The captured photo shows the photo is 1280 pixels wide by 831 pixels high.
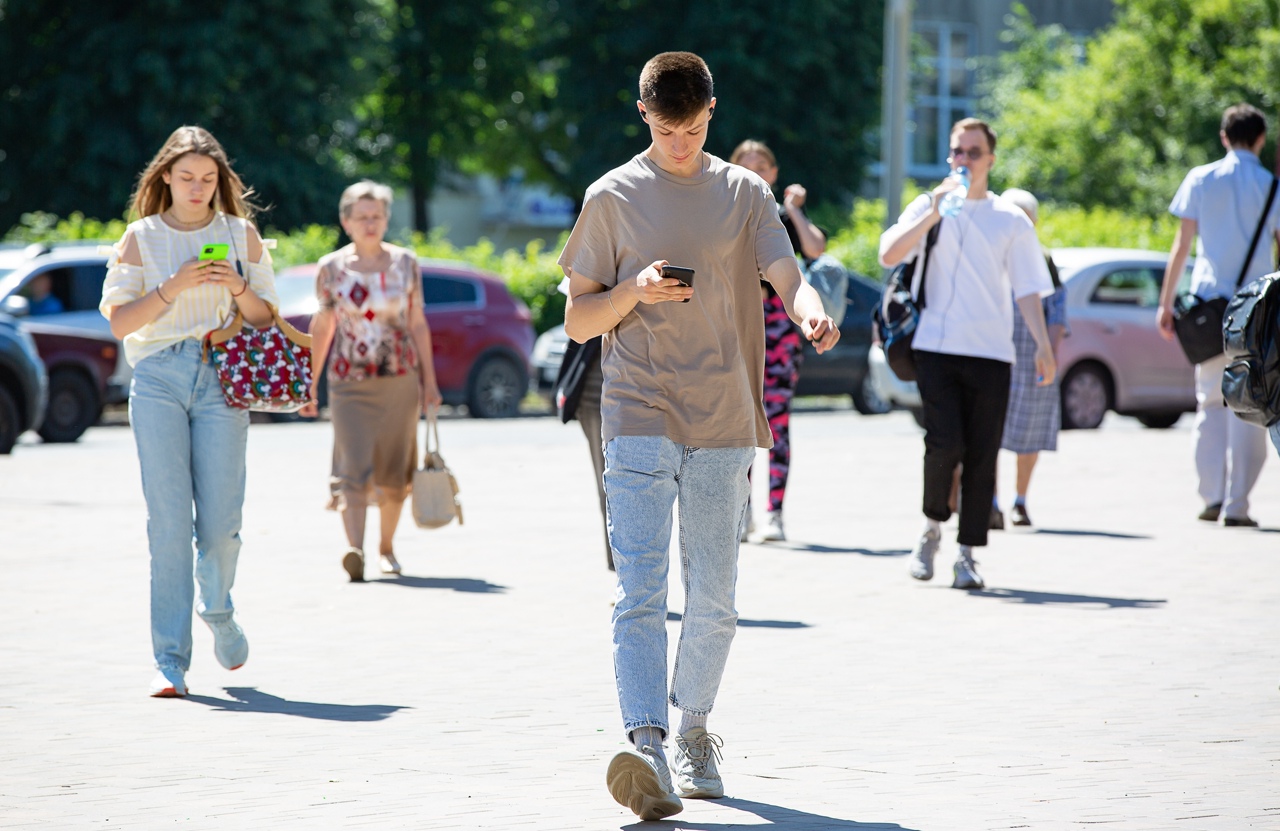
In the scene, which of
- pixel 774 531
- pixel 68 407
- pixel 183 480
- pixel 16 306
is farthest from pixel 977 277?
pixel 68 407

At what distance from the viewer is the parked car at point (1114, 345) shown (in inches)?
733

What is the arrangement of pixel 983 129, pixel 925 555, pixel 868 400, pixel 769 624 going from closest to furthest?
pixel 769 624
pixel 983 129
pixel 925 555
pixel 868 400

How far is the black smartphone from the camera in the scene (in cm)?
447

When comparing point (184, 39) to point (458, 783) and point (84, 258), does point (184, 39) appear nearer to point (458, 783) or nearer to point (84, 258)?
point (84, 258)

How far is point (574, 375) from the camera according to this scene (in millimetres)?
7852

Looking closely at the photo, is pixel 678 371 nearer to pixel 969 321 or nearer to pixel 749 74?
pixel 969 321

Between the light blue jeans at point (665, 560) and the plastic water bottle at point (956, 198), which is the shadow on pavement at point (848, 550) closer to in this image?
the plastic water bottle at point (956, 198)

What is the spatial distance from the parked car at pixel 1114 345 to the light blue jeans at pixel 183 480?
1266cm

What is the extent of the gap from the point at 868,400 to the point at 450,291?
5121 millimetres

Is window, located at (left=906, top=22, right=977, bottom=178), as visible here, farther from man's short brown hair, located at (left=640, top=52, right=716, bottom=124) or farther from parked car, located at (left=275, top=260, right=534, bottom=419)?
man's short brown hair, located at (left=640, top=52, right=716, bottom=124)

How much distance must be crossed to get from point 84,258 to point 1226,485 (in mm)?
12130

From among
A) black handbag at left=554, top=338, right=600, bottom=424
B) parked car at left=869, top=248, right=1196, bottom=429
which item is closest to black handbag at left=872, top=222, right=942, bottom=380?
black handbag at left=554, top=338, right=600, bottom=424

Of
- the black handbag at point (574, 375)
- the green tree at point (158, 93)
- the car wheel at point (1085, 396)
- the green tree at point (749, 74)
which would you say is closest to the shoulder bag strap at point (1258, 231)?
the black handbag at point (574, 375)

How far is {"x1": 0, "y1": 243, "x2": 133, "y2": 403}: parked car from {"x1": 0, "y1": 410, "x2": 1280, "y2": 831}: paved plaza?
742 centimetres
